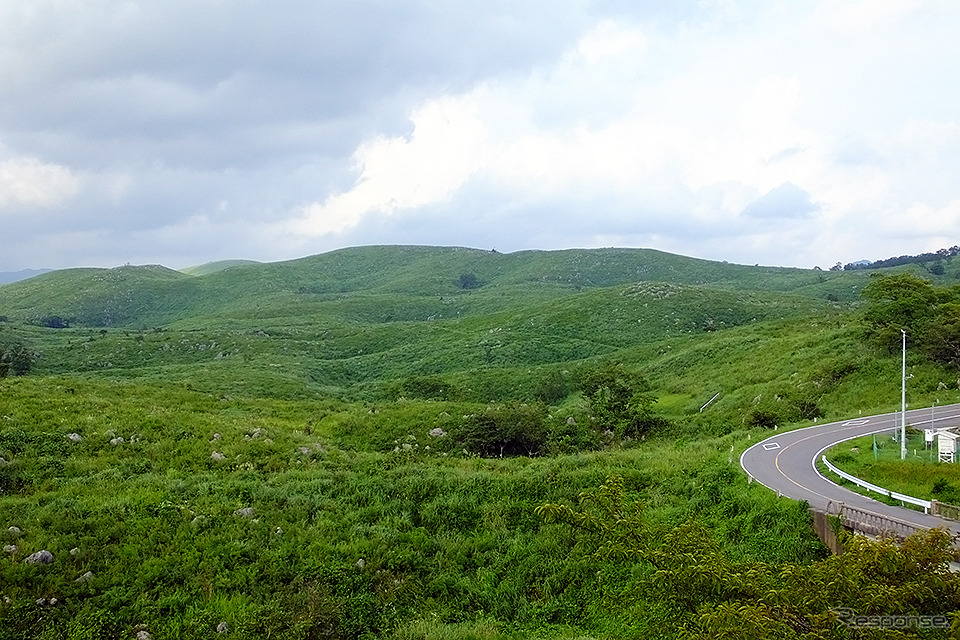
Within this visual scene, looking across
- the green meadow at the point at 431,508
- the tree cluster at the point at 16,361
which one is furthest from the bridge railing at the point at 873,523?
the tree cluster at the point at 16,361

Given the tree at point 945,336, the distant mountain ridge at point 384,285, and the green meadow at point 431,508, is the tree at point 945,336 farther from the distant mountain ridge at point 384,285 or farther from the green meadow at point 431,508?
the distant mountain ridge at point 384,285

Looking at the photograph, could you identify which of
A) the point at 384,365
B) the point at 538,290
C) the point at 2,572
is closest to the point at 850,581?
the point at 2,572

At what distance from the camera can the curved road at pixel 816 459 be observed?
17.9 m

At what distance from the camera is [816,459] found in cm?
2353

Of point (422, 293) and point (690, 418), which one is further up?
point (422, 293)

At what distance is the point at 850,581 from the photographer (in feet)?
26.7

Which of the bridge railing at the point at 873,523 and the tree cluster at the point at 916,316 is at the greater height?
the tree cluster at the point at 916,316

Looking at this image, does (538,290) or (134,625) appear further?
(538,290)

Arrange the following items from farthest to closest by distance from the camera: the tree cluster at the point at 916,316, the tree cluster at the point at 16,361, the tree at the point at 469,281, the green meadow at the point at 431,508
A: the tree at the point at 469,281 < the tree cluster at the point at 16,361 < the tree cluster at the point at 916,316 < the green meadow at the point at 431,508

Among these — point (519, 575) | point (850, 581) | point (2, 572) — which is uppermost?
point (850, 581)

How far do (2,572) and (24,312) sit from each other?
501ft

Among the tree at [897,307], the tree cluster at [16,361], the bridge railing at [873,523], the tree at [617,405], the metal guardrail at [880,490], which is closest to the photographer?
the bridge railing at [873,523]

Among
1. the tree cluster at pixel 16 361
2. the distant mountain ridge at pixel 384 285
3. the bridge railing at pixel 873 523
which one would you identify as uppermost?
the distant mountain ridge at pixel 384 285

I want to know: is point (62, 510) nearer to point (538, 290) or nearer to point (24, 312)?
point (538, 290)
